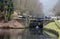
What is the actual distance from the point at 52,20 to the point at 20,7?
21.1ft

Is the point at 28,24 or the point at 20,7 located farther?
the point at 20,7

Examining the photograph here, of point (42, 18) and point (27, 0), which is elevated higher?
point (27, 0)

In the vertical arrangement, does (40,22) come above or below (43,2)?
below

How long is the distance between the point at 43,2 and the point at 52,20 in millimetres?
5778

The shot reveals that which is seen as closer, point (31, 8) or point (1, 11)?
point (1, 11)

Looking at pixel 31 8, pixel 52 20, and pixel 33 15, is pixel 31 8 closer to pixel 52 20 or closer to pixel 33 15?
pixel 33 15

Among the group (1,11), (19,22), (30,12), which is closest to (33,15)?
(30,12)

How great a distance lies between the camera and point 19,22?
41.2 meters

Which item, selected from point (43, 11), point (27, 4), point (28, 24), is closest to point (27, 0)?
point (27, 4)

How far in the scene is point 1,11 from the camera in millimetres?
38531

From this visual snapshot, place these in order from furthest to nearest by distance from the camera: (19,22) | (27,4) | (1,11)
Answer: (27,4) < (19,22) < (1,11)

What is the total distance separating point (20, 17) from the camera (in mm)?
42531

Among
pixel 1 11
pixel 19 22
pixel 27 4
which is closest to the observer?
pixel 1 11

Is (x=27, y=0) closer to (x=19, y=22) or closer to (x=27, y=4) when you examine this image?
(x=27, y=4)
